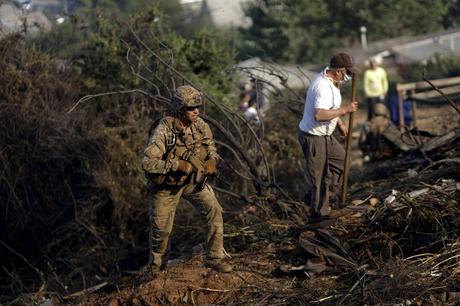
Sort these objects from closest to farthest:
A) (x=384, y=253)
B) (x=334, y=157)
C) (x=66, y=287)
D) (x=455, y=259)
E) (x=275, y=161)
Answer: (x=455, y=259), (x=384, y=253), (x=334, y=157), (x=66, y=287), (x=275, y=161)

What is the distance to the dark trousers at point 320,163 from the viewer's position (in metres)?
8.65

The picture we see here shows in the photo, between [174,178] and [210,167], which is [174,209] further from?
[210,167]

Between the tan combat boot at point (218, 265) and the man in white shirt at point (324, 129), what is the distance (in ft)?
4.11

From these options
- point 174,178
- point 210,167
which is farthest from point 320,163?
point 174,178

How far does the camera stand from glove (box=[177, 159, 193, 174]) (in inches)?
295

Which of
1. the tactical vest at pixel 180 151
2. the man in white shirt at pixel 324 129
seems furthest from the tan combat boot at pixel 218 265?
the man in white shirt at pixel 324 129

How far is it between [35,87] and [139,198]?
234 centimetres

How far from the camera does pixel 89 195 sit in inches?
488

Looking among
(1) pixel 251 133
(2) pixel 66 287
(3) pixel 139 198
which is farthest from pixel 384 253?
(3) pixel 139 198

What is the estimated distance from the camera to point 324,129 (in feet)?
28.3

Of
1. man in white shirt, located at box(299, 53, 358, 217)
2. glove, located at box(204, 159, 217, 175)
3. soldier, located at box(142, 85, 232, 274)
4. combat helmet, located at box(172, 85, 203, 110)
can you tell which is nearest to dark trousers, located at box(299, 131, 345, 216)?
man in white shirt, located at box(299, 53, 358, 217)

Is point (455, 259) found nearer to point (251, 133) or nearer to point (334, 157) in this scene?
point (334, 157)

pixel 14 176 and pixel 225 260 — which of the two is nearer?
pixel 225 260

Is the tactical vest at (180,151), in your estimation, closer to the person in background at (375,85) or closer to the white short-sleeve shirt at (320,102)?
the white short-sleeve shirt at (320,102)
